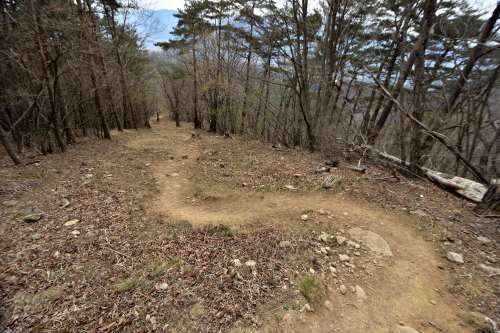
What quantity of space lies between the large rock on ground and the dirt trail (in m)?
0.09

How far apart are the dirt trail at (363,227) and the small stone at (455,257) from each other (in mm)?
131

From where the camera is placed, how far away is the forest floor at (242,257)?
A: 1924mm

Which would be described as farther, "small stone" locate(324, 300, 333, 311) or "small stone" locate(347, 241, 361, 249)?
"small stone" locate(347, 241, 361, 249)

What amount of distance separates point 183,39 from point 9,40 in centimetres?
939

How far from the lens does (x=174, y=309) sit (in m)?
1.96

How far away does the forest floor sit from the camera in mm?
1924

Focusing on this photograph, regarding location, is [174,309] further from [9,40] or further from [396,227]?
[9,40]

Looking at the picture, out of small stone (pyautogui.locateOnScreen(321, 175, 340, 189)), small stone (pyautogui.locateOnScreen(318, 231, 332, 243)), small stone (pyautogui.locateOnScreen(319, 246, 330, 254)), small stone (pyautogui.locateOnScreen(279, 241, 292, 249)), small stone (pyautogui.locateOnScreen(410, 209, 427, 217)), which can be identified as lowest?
small stone (pyautogui.locateOnScreen(319, 246, 330, 254))

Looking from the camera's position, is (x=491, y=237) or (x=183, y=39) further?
(x=183, y=39)

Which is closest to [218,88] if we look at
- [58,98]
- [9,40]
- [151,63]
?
[58,98]

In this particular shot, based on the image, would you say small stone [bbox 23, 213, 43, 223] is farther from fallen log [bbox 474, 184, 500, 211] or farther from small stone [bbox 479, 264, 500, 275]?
fallen log [bbox 474, 184, 500, 211]

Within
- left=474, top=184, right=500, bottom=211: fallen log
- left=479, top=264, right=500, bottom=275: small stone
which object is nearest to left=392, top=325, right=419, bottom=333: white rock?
left=479, top=264, right=500, bottom=275: small stone

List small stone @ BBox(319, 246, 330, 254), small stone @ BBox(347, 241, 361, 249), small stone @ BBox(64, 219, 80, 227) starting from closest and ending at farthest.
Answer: small stone @ BBox(319, 246, 330, 254) < small stone @ BBox(347, 241, 361, 249) < small stone @ BBox(64, 219, 80, 227)

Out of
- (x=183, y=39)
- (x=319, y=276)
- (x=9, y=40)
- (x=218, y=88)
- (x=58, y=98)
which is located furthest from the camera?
(x=183, y=39)
